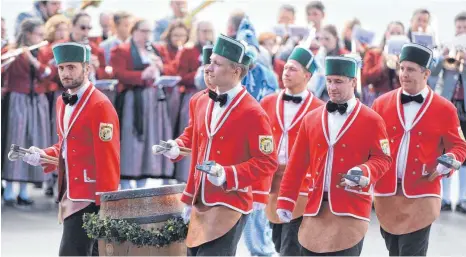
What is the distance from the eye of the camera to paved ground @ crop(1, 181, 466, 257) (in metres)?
8.26

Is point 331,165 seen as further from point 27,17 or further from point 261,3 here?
point 261,3

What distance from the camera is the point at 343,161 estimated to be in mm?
5656


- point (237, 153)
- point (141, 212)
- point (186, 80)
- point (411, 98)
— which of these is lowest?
point (141, 212)

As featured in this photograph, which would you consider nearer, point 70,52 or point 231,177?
point 231,177

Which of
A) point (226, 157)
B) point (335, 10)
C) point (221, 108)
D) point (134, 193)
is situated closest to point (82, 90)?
point (134, 193)

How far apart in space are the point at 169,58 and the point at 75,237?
16.8 ft

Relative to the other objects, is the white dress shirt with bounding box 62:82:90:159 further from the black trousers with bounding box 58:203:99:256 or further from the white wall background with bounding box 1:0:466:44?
the white wall background with bounding box 1:0:466:44

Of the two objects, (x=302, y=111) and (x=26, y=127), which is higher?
(x=302, y=111)

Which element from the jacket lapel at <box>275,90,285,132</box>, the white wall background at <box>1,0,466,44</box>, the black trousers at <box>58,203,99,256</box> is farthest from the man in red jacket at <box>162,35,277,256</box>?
Answer: the white wall background at <box>1,0,466,44</box>

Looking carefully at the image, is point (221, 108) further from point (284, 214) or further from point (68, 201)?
point (68, 201)

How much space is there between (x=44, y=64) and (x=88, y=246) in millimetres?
4687

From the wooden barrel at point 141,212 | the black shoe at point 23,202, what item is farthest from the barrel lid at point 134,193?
the black shoe at point 23,202

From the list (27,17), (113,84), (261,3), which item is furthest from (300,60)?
(261,3)

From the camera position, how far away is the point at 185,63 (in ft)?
35.6
